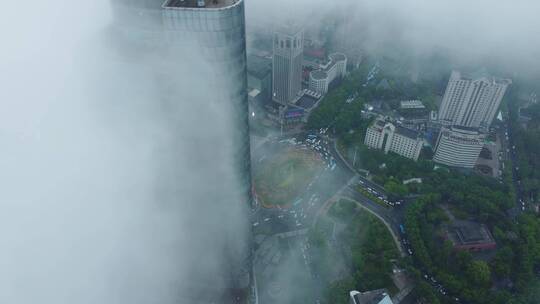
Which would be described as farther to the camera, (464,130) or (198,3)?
(464,130)

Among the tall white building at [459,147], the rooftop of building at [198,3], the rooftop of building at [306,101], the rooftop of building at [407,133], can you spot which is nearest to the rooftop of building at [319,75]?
the rooftop of building at [306,101]

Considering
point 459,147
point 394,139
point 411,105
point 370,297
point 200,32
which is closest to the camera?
point 200,32

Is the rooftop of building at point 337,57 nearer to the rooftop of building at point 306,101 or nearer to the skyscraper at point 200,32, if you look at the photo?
the rooftop of building at point 306,101

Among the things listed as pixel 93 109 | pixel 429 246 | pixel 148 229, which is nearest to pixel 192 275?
pixel 148 229

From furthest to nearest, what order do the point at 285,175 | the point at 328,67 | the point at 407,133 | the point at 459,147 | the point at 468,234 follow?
1. the point at 328,67
2. the point at 407,133
3. the point at 459,147
4. the point at 285,175
5. the point at 468,234

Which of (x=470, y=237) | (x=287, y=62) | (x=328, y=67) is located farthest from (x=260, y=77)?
(x=470, y=237)

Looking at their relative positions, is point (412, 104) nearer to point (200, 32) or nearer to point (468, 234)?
point (468, 234)
